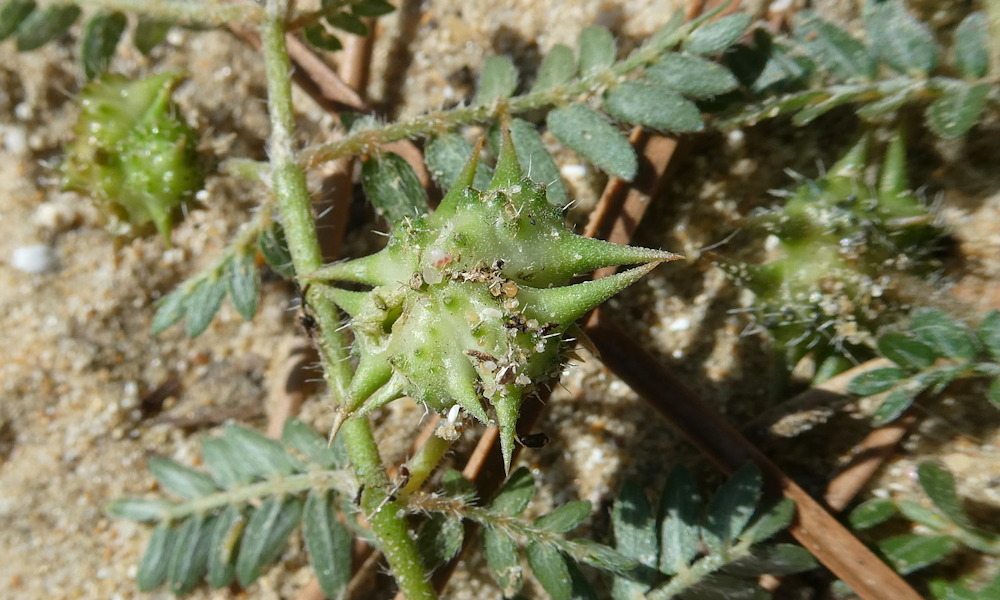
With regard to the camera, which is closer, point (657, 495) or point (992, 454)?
point (992, 454)

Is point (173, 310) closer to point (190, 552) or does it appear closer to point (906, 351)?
point (190, 552)

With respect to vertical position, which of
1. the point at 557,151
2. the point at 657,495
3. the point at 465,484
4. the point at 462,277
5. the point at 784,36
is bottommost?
the point at 657,495

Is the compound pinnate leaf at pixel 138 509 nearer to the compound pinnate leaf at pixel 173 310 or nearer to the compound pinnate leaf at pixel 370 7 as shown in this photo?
the compound pinnate leaf at pixel 173 310

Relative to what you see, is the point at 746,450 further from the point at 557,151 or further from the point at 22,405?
the point at 22,405

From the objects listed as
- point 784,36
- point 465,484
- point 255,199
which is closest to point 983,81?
point 784,36

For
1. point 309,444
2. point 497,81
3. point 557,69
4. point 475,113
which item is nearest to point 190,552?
point 309,444

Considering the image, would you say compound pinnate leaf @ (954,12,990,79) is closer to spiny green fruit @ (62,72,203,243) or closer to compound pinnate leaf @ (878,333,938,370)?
compound pinnate leaf @ (878,333,938,370)
